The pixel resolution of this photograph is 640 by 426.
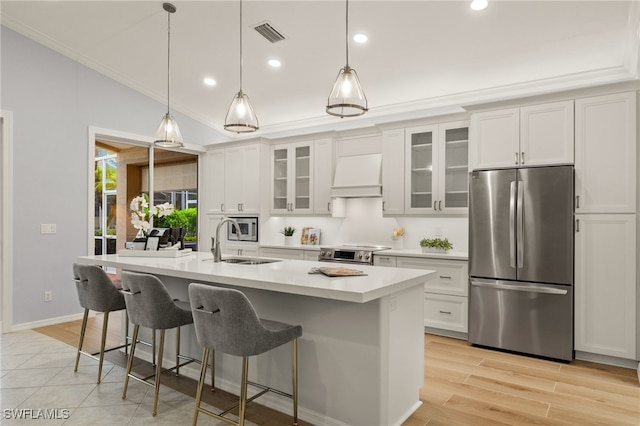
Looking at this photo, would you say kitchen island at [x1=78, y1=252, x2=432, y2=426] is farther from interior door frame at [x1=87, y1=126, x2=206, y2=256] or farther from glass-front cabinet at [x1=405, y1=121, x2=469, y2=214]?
interior door frame at [x1=87, y1=126, x2=206, y2=256]

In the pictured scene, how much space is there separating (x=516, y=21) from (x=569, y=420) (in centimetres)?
309

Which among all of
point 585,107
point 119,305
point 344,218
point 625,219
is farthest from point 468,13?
point 119,305

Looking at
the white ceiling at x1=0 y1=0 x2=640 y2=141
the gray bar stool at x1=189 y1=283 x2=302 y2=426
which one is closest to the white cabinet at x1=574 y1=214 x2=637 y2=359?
the white ceiling at x1=0 y1=0 x2=640 y2=141

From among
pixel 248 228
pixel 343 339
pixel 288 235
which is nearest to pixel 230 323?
pixel 343 339

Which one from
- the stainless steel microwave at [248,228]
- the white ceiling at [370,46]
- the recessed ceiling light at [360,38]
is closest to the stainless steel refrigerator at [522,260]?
the white ceiling at [370,46]

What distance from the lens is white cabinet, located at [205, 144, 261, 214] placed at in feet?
19.9

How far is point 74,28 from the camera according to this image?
14.9 feet

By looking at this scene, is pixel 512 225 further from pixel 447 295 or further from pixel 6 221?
pixel 6 221

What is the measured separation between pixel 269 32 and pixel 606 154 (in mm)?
3346

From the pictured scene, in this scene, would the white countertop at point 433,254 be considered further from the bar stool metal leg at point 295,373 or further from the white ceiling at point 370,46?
the bar stool metal leg at point 295,373

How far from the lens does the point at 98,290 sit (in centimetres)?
314

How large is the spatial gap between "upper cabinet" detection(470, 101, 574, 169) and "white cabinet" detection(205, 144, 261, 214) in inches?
124

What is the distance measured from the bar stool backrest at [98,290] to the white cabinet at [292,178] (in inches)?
118

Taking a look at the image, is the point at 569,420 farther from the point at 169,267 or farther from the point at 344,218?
the point at 344,218
